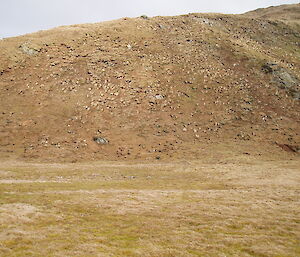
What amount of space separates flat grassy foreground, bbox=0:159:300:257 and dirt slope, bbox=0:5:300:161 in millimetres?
A: 12731

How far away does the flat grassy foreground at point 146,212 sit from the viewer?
66.5ft

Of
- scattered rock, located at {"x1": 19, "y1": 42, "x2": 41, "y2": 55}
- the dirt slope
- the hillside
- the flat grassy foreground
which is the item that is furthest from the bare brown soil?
the hillside

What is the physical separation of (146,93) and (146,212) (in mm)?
50453

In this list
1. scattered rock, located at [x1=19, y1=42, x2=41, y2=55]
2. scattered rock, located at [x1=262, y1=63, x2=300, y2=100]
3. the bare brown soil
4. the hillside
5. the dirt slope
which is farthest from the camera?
the hillside

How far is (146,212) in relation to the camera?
28125 millimetres

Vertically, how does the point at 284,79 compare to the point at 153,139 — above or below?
above

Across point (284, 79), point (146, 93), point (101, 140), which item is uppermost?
point (284, 79)

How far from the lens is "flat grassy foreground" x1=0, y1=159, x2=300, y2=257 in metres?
20.3

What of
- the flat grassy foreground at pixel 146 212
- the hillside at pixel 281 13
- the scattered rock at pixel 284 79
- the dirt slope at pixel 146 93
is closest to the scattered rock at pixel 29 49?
the dirt slope at pixel 146 93

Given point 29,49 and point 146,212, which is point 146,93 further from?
point 146,212

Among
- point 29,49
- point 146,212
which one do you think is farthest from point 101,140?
point 29,49

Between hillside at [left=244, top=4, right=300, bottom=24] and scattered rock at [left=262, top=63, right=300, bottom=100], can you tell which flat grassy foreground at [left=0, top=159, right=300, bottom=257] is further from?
hillside at [left=244, top=4, right=300, bottom=24]

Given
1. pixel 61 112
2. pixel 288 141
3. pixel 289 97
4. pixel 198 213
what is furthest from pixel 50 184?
pixel 289 97

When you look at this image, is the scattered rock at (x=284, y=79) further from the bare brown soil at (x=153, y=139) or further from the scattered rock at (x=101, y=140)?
the scattered rock at (x=101, y=140)
